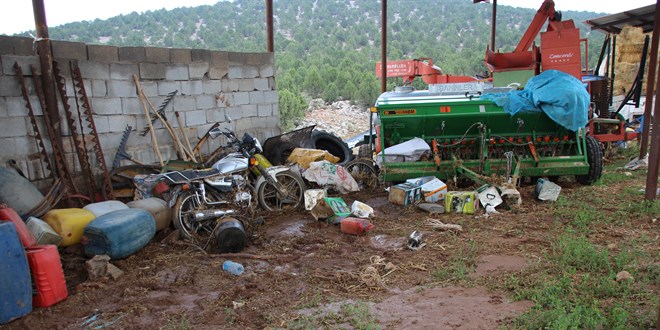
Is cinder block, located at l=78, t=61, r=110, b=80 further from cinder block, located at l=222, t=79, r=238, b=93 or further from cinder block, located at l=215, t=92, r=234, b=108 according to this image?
cinder block, located at l=222, t=79, r=238, b=93

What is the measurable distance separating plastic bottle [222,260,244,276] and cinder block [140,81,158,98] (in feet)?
11.2

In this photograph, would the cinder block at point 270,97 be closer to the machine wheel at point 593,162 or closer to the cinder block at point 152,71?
the cinder block at point 152,71

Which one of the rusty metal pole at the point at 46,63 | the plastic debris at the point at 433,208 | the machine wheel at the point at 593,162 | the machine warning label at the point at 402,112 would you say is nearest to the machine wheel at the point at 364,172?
the machine warning label at the point at 402,112

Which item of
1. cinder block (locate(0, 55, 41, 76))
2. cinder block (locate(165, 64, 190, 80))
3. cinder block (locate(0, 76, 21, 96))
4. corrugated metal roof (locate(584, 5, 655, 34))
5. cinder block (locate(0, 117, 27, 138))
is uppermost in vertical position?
Answer: corrugated metal roof (locate(584, 5, 655, 34))

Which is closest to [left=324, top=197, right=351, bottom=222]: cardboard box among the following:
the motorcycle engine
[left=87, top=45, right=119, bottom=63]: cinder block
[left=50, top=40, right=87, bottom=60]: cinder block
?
the motorcycle engine

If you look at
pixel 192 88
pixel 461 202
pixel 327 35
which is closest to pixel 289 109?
pixel 192 88

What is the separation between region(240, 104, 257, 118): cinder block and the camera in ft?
29.0

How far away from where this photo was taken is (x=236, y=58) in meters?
8.60

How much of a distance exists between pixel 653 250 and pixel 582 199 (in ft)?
7.10

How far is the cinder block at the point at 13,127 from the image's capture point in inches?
221

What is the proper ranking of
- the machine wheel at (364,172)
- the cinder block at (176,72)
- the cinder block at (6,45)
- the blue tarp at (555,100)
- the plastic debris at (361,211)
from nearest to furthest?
the cinder block at (6,45) → the plastic debris at (361,211) → the blue tarp at (555,100) → the cinder block at (176,72) → the machine wheel at (364,172)

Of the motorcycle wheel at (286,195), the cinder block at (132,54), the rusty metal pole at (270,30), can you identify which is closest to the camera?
the cinder block at (132,54)

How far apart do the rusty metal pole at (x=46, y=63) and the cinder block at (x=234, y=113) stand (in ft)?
9.71

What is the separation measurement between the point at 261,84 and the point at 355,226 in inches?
165
